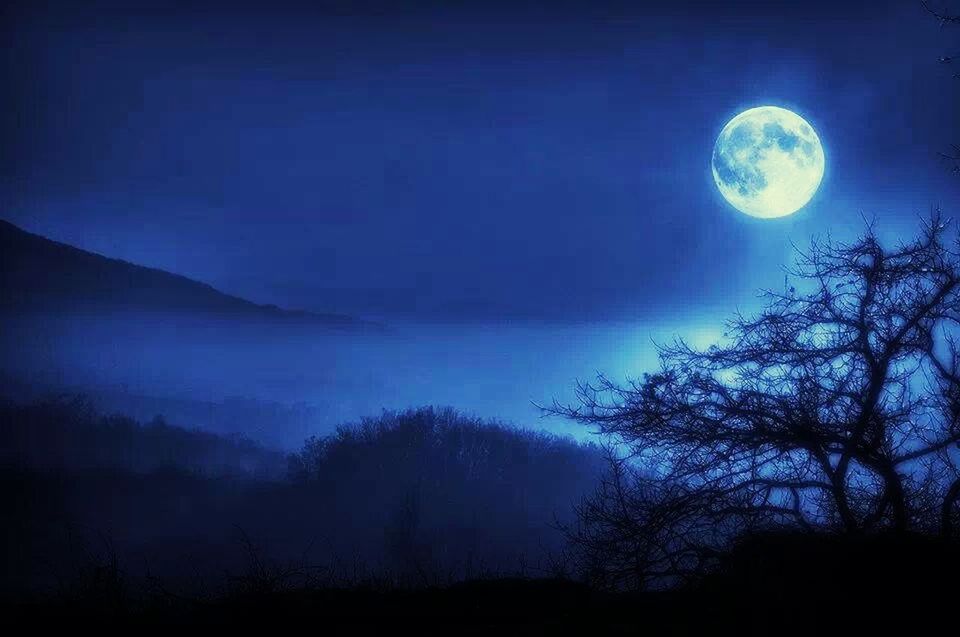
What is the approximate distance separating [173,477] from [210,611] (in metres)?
92.8

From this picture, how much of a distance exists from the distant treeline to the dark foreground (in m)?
47.3

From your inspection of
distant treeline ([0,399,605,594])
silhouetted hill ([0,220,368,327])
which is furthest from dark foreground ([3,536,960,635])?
silhouetted hill ([0,220,368,327])

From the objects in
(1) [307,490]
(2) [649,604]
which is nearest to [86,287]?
(1) [307,490]

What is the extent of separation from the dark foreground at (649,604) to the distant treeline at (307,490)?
47321 mm

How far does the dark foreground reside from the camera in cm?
524

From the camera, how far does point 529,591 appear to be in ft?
25.4

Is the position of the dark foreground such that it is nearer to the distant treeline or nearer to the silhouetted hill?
the distant treeline

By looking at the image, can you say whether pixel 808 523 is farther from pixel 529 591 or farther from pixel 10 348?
pixel 10 348

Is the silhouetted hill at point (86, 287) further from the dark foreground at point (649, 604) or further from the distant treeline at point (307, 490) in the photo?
the dark foreground at point (649, 604)

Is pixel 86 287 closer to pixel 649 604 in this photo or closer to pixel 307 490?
pixel 307 490

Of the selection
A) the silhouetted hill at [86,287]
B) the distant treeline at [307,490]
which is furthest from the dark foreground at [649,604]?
the silhouetted hill at [86,287]

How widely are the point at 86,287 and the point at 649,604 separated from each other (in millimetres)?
114896

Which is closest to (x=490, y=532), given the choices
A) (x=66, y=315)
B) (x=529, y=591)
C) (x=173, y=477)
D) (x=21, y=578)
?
(x=21, y=578)

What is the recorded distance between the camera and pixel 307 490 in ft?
251
